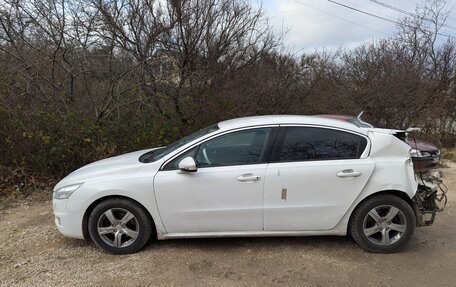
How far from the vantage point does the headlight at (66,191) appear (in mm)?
4469

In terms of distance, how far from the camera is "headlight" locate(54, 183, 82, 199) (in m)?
4.47

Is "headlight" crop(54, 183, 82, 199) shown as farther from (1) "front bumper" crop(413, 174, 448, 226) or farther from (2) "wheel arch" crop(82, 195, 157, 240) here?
(1) "front bumper" crop(413, 174, 448, 226)

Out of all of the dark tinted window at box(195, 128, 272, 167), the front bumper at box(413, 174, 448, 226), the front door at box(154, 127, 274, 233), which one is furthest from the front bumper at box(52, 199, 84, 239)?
the front bumper at box(413, 174, 448, 226)

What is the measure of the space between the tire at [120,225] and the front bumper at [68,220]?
143mm

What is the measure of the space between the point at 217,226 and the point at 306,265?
0.98 m

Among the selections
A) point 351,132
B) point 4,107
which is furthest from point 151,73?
point 351,132

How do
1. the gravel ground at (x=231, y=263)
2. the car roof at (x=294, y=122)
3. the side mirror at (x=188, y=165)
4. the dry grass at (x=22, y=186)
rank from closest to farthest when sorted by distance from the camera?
the gravel ground at (x=231, y=263) < the side mirror at (x=188, y=165) < the car roof at (x=294, y=122) < the dry grass at (x=22, y=186)

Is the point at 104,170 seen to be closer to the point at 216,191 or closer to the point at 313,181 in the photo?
the point at 216,191

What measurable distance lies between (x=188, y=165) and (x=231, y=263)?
42.5 inches

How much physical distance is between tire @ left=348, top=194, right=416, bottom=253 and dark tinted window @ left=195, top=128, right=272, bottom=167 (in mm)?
1207

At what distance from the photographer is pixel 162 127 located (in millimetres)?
8766

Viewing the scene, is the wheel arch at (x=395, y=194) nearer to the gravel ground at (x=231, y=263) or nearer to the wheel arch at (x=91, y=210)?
the gravel ground at (x=231, y=263)

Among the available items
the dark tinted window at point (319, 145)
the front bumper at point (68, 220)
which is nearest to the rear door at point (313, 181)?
the dark tinted window at point (319, 145)

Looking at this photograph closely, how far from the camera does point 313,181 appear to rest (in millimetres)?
4277
